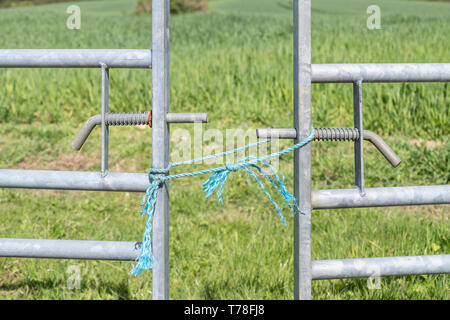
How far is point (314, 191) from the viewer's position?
162cm

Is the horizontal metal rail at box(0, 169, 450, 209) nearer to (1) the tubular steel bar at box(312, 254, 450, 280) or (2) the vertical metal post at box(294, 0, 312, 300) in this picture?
(2) the vertical metal post at box(294, 0, 312, 300)

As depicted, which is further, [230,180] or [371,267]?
[230,180]

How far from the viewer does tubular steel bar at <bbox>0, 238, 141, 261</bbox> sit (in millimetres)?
1658

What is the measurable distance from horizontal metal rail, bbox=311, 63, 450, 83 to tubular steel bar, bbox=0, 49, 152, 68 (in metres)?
0.53

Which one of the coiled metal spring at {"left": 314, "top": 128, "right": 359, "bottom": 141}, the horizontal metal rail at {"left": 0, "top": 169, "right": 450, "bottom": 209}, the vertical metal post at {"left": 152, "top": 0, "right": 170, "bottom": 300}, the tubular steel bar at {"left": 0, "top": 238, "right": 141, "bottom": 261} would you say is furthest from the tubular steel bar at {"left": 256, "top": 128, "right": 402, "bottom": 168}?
the tubular steel bar at {"left": 0, "top": 238, "right": 141, "bottom": 261}

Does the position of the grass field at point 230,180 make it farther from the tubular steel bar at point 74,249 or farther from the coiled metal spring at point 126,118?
the coiled metal spring at point 126,118

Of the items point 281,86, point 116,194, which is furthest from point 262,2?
point 116,194

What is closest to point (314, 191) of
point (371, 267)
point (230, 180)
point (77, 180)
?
point (371, 267)

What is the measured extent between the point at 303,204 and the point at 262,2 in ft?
109

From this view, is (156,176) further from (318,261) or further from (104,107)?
(318,261)

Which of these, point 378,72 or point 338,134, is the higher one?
point 378,72

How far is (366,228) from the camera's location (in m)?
2.94

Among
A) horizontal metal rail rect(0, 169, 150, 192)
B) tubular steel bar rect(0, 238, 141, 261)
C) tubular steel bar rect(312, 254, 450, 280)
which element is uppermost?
horizontal metal rail rect(0, 169, 150, 192)

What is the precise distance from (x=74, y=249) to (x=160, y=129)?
0.48 metres
